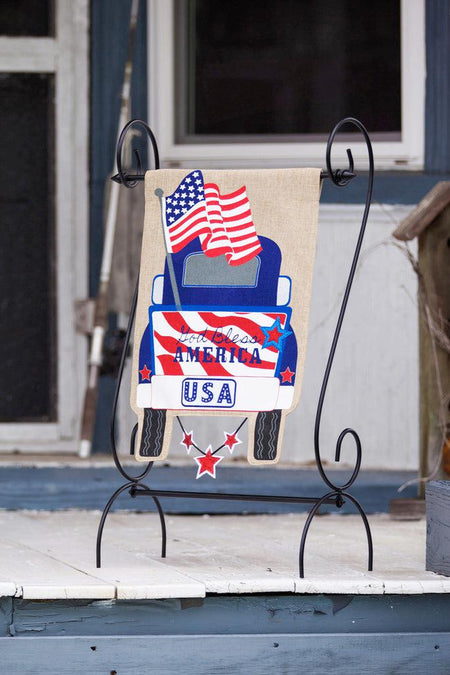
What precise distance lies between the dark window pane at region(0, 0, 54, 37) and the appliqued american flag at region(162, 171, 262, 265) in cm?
219

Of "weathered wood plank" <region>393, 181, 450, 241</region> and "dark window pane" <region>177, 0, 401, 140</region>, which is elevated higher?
"dark window pane" <region>177, 0, 401, 140</region>

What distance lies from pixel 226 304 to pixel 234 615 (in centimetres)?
84

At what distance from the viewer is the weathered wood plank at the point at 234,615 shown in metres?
3.06

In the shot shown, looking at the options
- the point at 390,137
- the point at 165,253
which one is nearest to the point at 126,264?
the point at 390,137

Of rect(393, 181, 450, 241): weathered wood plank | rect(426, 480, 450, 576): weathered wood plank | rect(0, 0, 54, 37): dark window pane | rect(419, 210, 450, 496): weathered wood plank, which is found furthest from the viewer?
rect(0, 0, 54, 37): dark window pane

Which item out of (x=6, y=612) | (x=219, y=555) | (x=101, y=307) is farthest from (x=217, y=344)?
(x=101, y=307)

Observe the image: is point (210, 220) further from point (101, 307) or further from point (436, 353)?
point (101, 307)

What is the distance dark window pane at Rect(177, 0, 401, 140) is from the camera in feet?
17.3

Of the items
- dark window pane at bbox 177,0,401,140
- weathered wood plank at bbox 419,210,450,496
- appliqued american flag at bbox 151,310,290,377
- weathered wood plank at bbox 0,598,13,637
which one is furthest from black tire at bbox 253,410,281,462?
dark window pane at bbox 177,0,401,140

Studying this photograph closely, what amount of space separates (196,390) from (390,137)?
2250mm

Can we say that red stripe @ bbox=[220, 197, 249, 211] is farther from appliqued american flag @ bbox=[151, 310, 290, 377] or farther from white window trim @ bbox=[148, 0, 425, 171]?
white window trim @ bbox=[148, 0, 425, 171]

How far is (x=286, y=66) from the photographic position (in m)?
5.32

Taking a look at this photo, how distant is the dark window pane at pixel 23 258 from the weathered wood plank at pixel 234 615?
7.72ft

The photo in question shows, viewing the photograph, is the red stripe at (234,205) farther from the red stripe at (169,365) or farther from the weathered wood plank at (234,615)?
the weathered wood plank at (234,615)
